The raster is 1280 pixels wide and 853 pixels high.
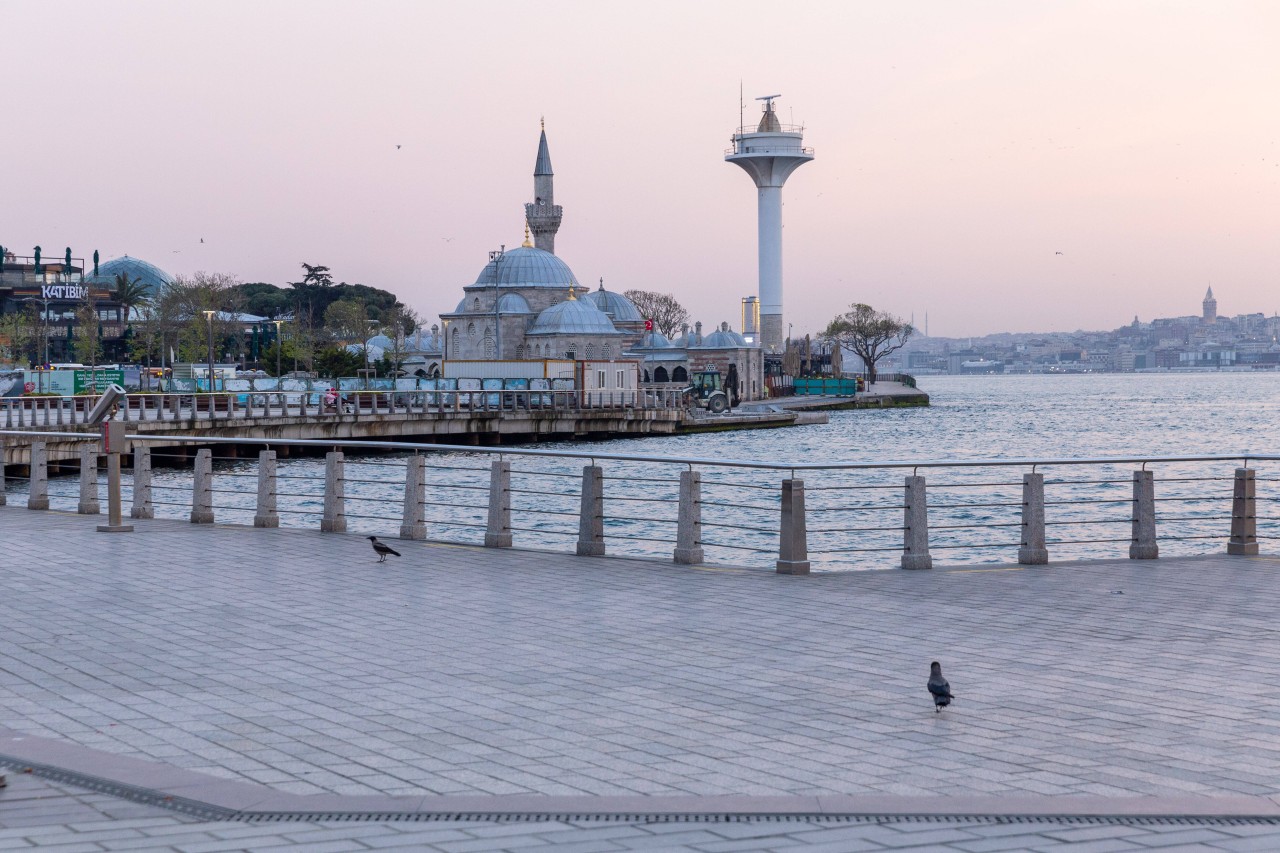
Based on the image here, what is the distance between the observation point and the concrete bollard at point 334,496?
52.1ft

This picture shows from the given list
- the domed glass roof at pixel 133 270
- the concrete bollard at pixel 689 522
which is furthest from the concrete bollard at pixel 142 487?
the domed glass roof at pixel 133 270

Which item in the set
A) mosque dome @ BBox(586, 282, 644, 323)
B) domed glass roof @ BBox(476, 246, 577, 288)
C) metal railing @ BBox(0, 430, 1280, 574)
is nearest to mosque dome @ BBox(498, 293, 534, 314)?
domed glass roof @ BBox(476, 246, 577, 288)

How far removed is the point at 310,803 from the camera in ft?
19.4

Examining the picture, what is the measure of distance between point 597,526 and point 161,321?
94625 mm

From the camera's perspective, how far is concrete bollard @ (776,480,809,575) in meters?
12.8

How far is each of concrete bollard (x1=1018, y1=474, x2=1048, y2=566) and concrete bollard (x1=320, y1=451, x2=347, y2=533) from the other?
750 cm

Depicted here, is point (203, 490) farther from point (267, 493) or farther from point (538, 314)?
point (538, 314)

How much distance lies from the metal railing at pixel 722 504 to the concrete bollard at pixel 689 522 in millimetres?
16

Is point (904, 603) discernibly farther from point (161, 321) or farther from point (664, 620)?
point (161, 321)

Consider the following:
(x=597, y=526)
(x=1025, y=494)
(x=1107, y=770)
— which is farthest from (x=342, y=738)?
(x=1025, y=494)

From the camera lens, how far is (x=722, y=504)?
49.7ft

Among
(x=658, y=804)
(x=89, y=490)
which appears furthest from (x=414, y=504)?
(x=658, y=804)

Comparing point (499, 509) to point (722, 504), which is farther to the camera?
point (722, 504)

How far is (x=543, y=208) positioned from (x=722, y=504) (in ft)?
363
